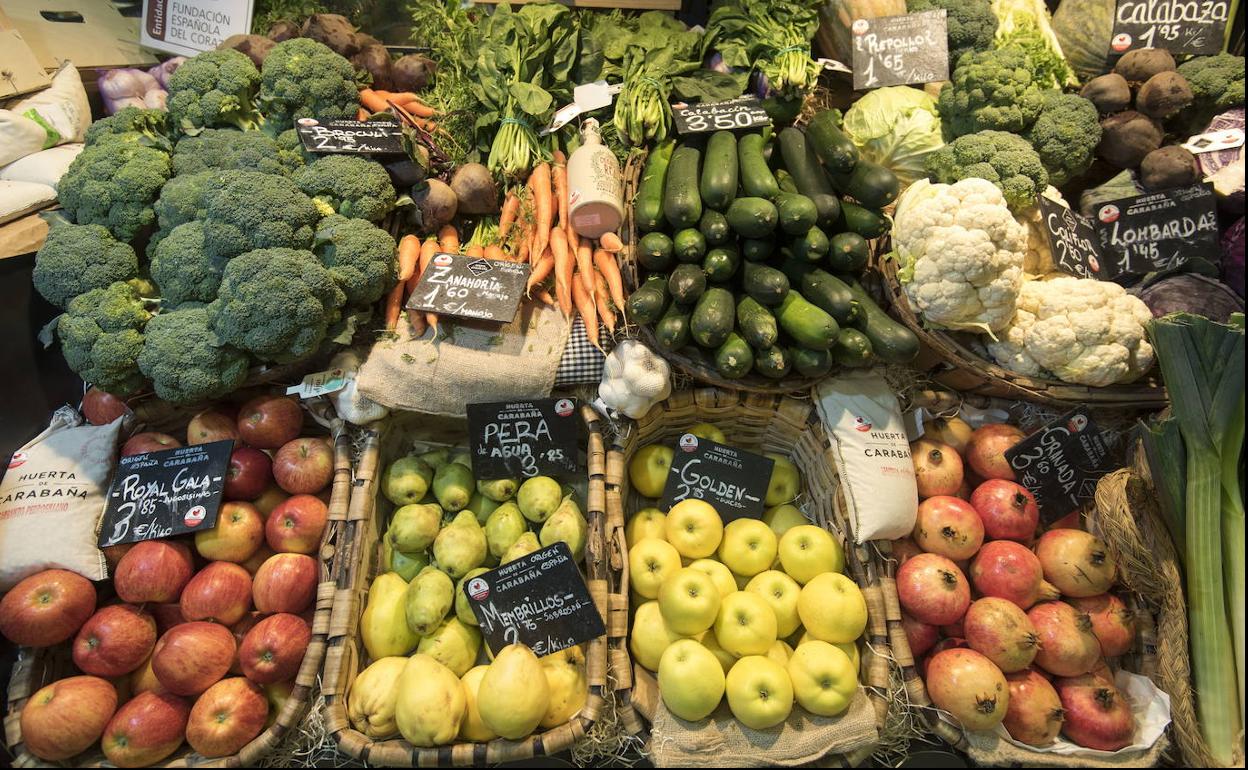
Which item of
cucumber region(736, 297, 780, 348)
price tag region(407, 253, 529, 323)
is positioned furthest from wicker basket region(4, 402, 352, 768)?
cucumber region(736, 297, 780, 348)

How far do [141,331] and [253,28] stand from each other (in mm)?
1596

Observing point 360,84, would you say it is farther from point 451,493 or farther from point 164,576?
point 164,576

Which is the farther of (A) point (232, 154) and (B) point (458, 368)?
(A) point (232, 154)

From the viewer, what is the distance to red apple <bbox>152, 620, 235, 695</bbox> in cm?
146

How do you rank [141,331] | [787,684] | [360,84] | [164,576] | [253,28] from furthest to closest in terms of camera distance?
[253,28]
[360,84]
[141,331]
[164,576]
[787,684]

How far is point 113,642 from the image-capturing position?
152 cm

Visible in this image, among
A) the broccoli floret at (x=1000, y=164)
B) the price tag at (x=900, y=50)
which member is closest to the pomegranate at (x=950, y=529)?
the broccoli floret at (x=1000, y=164)

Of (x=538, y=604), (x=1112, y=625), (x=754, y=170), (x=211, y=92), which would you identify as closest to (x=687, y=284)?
(x=754, y=170)

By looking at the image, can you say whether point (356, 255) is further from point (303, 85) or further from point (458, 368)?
point (303, 85)

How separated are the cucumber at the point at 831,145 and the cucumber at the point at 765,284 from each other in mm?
403

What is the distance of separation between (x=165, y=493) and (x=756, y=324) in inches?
65.8

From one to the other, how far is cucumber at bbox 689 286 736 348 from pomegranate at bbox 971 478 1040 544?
873 mm

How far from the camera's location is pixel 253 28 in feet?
8.52

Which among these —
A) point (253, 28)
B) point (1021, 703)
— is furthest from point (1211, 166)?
point (253, 28)
